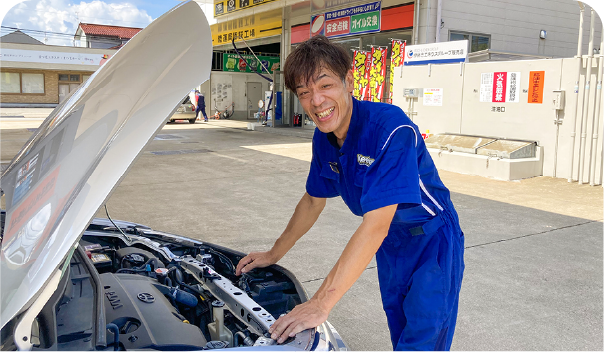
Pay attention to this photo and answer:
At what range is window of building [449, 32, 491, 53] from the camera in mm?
13648

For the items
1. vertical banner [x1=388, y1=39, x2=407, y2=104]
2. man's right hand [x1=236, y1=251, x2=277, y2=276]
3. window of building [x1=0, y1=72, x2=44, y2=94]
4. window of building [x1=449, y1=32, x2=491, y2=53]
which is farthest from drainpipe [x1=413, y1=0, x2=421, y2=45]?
window of building [x1=0, y1=72, x2=44, y2=94]

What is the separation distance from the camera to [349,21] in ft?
53.6

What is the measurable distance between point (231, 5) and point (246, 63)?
2868mm

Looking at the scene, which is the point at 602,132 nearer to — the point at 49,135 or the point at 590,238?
the point at 590,238

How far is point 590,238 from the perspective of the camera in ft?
17.4

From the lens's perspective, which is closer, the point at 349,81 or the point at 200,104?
the point at 349,81

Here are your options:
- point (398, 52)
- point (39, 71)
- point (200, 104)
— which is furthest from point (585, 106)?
point (39, 71)

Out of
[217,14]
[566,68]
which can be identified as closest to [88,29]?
[217,14]

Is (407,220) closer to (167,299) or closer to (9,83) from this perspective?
(167,299)

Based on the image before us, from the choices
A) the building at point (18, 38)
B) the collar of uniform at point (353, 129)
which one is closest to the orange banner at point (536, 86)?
the collar of uniform at point (353, 129)

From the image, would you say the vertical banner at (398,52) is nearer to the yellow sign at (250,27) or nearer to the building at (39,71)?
the yellow sign at (250,27)

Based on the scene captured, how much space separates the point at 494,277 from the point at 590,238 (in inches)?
72.9

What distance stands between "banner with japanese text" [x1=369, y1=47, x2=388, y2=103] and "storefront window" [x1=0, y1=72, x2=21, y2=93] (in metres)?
30.8

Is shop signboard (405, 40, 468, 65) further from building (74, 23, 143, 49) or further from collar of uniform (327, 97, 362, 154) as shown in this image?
building (74, 23, 143, 49)
